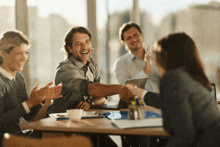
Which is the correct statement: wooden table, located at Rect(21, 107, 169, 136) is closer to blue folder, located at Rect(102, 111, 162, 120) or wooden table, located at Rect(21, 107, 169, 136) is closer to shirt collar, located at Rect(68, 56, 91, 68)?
blue folder, located at Rect(102, 111, 162, 120)

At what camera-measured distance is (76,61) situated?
2.56 meters

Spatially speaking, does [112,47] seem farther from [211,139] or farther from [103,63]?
[211,139]

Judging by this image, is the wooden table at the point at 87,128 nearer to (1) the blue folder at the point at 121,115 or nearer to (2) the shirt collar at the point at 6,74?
(1) the blue folder at the point at 121,115

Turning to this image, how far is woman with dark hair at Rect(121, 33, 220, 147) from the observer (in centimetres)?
136

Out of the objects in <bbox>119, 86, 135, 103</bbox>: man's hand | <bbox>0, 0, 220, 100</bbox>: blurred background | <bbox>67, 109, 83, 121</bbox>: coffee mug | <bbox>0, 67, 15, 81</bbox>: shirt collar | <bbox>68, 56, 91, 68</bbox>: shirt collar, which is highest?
<bbox>0, 0, 220, 100</bbox>: blurred background

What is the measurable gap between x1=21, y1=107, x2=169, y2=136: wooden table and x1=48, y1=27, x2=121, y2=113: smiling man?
0.47 m

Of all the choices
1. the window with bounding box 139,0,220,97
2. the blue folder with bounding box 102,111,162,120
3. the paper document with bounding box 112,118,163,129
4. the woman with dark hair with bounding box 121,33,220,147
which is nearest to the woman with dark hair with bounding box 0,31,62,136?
the blue folder with bounding box 102,111,162,120

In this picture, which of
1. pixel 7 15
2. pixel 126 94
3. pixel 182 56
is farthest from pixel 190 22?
pixel 182 56

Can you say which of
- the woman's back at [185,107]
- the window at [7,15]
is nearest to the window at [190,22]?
the window at [7,15]

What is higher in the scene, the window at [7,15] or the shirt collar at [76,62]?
the window at [7,15]

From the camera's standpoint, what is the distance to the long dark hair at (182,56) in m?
1.50

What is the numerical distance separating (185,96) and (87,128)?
23.8 inches

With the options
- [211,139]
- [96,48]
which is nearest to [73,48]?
[211,139]

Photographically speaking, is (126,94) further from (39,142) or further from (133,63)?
(133,63)
